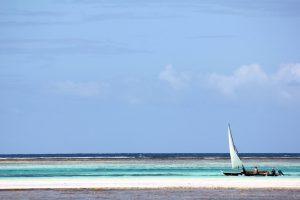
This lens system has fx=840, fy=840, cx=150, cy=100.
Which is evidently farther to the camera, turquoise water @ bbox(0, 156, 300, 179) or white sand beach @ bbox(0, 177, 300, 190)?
turquoise water @ bbox(0, 156, 300, 179)

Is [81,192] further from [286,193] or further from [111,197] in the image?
[286,193]

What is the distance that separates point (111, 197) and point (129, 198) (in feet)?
3.47

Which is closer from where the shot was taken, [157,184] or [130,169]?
[157,184]

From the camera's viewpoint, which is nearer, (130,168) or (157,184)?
(157,184)

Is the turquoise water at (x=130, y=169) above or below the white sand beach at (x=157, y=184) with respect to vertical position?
above

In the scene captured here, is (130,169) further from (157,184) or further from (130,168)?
(157,184)

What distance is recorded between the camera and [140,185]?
4825 cm

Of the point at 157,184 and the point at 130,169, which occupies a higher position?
the point at 130,169

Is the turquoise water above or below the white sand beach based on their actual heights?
above

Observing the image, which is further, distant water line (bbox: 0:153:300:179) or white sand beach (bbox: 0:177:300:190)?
distant water line (bbox: 0:153:300:179)

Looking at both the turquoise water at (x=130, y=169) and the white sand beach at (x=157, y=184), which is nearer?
the white sand beach at (x=157, y=184)

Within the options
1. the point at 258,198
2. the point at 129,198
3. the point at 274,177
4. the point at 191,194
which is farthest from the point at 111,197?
the point at 274,177

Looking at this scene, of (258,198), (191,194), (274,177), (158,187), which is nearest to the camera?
(258,198)

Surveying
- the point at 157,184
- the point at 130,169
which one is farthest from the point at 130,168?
the point at 157,184
